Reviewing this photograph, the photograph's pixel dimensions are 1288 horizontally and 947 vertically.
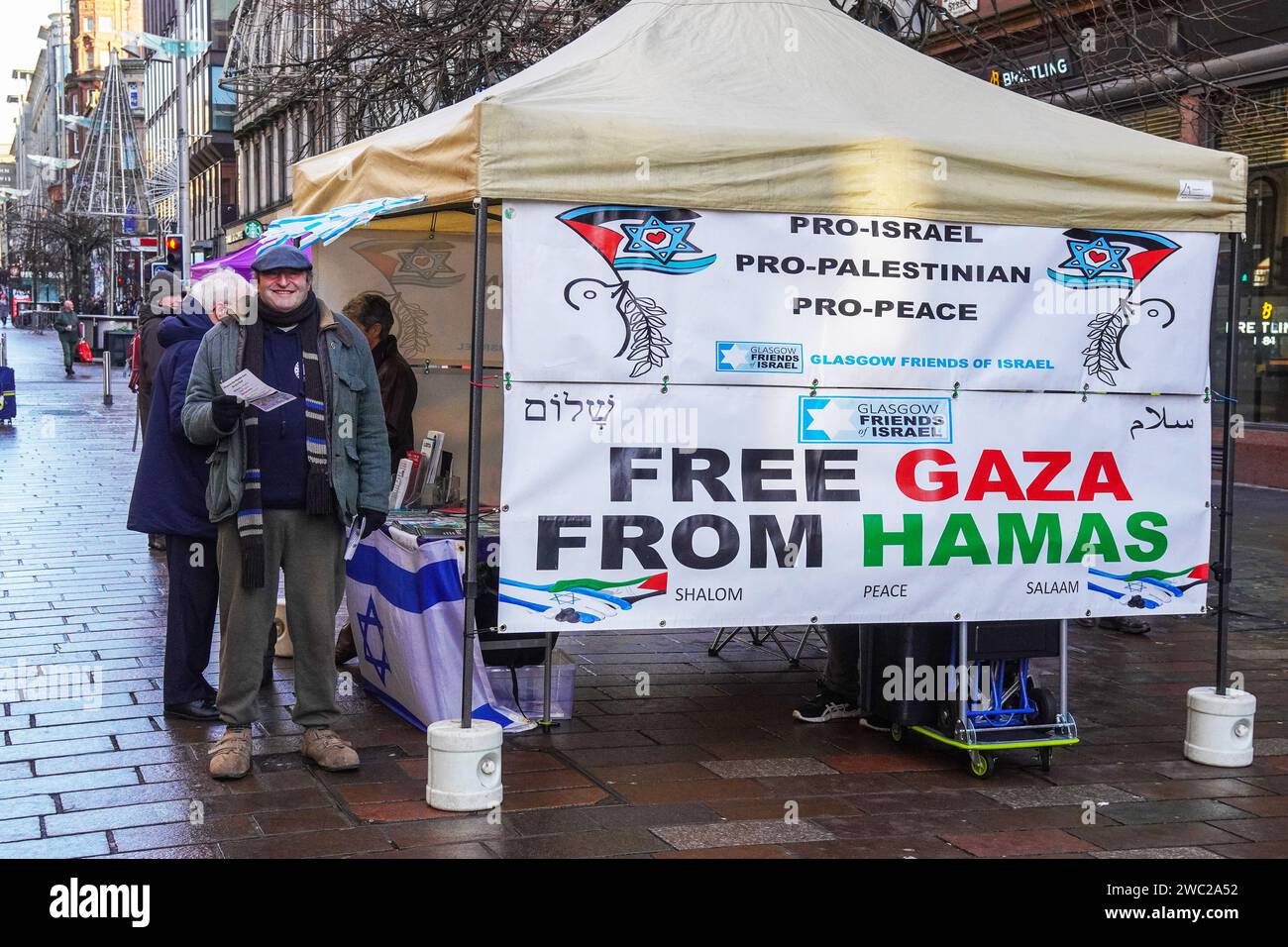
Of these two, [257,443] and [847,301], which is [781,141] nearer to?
[847,301]

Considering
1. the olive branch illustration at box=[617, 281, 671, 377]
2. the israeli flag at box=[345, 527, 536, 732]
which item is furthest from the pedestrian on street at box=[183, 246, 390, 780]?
the olive branch illustration at box=[617, 281, 671, 377]

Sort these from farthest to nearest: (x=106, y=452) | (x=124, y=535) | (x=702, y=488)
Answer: (x=106, y=452) < (x=124, y=535) < (x=702, y=488)

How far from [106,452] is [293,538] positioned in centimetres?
1418

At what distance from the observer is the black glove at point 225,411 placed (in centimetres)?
545

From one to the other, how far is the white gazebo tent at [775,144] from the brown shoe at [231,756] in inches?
36.8

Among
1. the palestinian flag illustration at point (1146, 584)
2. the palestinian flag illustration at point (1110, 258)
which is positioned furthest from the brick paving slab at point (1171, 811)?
the palestinian flag illustration at point (1110, 258)

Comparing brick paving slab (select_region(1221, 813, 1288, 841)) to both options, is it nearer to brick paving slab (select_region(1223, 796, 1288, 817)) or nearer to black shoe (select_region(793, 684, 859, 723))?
brick paving slab (select_region(1223, 796, 1288, 817))

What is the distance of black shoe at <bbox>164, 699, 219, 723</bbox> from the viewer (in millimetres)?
6457

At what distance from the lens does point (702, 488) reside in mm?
5570

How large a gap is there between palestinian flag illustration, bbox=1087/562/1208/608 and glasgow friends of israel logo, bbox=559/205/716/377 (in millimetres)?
2119

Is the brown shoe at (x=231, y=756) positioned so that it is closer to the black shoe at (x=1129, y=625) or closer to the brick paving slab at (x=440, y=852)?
the brick paving slab at (x=440, y=852)

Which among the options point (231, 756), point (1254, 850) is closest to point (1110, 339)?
point (1254, 850)
